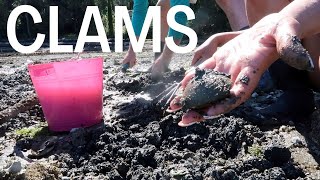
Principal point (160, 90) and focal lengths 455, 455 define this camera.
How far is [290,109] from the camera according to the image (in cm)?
272

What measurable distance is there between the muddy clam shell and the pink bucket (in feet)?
3.17

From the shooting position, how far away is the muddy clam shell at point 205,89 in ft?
6.06

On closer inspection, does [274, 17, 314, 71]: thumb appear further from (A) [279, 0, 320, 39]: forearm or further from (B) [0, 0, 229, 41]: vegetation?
(B) [0, 0, 229, 41]: vegetation

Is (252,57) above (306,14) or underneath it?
underneath

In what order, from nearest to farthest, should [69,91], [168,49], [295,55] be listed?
[295,55] → [69,91] → [168,49]

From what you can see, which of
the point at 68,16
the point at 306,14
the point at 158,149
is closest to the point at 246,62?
the point at 306,14

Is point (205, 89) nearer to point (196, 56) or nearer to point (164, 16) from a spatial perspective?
point (196, 56)

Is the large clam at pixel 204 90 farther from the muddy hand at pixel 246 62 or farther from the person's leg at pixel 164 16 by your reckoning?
the person's leg at pixel 164 16

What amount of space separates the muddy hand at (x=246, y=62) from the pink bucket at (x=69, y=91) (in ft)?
3.65

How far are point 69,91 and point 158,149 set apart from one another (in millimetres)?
762

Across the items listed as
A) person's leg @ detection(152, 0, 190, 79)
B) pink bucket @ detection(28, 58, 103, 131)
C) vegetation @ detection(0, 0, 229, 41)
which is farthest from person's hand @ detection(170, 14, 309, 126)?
vegetation @ detection(0, 0, 229, 41)

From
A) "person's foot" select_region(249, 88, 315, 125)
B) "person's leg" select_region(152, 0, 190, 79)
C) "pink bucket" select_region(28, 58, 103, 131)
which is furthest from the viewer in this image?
"person's leg" select_region(152, 0, 190, 79)

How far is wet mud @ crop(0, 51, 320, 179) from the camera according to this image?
6.82 feet

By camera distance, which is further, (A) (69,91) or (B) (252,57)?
(A) (69,91)
